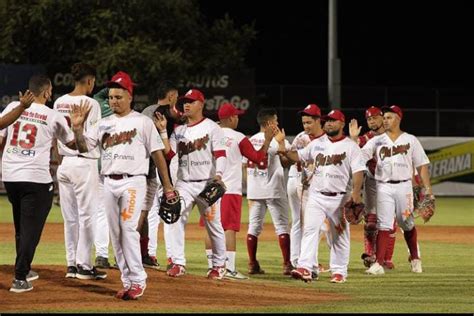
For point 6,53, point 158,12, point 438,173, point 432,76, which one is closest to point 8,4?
point 6,53

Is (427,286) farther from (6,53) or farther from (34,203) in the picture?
(6,53)

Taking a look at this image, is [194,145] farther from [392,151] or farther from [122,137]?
[392,151]

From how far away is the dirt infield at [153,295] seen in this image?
9414 millimetres

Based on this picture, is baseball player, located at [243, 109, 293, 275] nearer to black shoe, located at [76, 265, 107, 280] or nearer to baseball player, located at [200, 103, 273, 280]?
baseball player, located at [200, 103, 273, 280]

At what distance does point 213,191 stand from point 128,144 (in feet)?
5.19

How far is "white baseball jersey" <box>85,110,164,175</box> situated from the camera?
9.81 m

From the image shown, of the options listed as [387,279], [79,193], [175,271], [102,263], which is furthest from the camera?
[387,279]

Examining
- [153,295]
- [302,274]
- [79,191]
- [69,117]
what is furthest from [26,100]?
[302,274]

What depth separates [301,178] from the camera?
1302cm

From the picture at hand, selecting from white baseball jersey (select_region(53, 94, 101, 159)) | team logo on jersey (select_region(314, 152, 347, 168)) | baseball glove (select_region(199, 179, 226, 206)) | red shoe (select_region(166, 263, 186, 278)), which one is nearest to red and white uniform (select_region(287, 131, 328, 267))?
team logo on jersey (select_region(314, 152, 347, 168))

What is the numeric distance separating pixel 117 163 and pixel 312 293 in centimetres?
240

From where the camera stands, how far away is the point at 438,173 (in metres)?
27.3

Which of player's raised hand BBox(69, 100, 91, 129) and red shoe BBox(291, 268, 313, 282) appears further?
red shoe BBox(291, 268, 313, 282)

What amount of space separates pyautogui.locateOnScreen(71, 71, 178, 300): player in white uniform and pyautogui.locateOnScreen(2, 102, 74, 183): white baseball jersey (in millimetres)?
353
